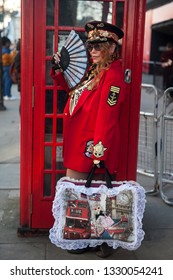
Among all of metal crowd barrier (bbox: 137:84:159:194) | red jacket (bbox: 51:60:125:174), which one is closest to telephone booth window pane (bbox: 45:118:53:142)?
red jacket (bbox: 51:60:125:174)

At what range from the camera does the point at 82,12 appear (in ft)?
11.4

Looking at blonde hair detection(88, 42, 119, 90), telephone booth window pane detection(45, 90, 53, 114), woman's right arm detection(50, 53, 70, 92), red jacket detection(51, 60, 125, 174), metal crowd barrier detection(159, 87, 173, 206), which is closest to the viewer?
red jacket detection(51, 60, 125, 174)

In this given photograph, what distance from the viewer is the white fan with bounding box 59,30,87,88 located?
10.6 feet

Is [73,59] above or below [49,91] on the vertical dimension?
above

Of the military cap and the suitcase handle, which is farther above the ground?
the military cap

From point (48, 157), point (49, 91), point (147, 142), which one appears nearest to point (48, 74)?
point (49, 91)

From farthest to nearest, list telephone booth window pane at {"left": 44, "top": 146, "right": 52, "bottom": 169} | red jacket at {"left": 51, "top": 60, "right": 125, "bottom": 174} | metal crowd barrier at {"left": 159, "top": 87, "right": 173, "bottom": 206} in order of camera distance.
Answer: metal crowd barrier at {"left": 159, "top": 87, "right": 173, "bottom": 206} → telephone booth window pane at {"left": 44, "top": 146, "right": 52, "bottom": 169} → red jacket at {"left": 51, "top": 60, "right": 125, "bottom": 174}

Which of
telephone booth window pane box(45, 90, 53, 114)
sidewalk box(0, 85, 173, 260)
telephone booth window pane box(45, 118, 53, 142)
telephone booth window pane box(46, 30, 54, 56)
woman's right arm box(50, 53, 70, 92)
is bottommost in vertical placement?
sidewalk box(0, 85, 173, 260)

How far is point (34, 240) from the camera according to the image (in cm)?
365

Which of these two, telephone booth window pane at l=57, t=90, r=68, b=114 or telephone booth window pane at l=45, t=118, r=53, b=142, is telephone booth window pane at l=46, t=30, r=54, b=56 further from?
telephone booth window pane at l=45, t=118, r=53, b=142

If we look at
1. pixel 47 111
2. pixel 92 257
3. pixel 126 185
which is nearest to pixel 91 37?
pixel 47 111

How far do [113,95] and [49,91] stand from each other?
0.74 m

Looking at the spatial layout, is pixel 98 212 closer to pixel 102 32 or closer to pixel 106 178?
pixel 106 178
